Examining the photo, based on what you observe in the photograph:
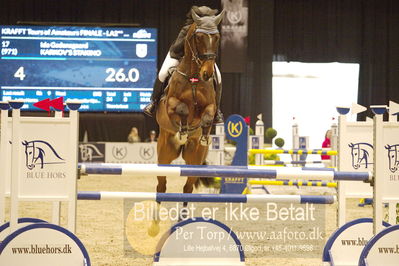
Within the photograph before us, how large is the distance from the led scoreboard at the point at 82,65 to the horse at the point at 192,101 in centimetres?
828

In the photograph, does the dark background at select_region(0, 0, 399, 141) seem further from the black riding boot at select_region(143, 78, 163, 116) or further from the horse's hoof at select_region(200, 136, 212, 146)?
the horse's hoof at select_region(200, 136, 212, 146)

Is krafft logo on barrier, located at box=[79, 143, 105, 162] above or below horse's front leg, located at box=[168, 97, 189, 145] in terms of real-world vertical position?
below

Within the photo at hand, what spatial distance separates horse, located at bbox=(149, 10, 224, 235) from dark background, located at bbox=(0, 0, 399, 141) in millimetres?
9336

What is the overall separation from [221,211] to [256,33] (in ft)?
28.7

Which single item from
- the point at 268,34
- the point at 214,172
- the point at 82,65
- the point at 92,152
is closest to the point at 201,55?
the point at 214,172

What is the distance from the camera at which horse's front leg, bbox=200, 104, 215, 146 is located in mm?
4027

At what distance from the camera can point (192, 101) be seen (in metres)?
4.17

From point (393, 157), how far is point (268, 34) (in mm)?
11857

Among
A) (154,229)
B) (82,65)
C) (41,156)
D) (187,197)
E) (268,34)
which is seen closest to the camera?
(41,156)

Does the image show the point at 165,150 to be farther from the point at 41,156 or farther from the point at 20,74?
the point at 20,74

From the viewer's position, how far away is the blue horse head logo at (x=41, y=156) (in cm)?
257

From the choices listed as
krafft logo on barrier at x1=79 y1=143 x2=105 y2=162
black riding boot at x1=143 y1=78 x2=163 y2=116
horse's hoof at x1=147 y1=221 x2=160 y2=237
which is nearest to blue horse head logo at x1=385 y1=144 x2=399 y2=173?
horse's hoof at x1=147 y1=221 x2=160 y2=237

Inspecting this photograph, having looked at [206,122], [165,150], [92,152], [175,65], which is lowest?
[92,152]

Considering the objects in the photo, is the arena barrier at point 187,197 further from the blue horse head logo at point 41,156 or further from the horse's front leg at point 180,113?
the horse's front leg at point 180,113
